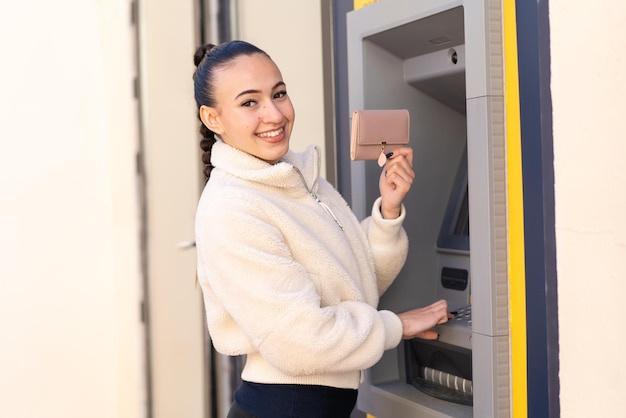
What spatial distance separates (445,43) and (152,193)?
2651 mm

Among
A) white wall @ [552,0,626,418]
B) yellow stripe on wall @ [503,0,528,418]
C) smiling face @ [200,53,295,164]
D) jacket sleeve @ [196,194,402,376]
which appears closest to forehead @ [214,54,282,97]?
smiling face @ [200,53,295,164]

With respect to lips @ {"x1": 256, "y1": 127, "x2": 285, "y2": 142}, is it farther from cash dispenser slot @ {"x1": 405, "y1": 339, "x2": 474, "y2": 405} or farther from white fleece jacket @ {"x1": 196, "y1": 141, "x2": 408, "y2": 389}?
cash dispenser slot @ {"x1": 405, "y1": 339, "x2": 474, "y2": 405}

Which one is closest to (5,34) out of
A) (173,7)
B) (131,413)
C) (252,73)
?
(173,7)

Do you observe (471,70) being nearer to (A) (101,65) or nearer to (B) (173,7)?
(B) (173,7)

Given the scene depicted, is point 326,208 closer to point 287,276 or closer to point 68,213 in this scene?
point 287,276

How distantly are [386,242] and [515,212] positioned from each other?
1.14ft

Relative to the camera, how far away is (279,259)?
164cm

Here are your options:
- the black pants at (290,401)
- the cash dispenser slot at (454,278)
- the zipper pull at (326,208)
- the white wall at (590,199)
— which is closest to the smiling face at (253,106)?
the zipper pull at (326,208)

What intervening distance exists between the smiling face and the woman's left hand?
265 millimetres

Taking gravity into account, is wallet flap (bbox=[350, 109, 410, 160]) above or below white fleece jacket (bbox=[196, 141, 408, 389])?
above

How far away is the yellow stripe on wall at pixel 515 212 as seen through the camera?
170 cm

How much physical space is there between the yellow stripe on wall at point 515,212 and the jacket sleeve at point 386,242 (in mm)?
304

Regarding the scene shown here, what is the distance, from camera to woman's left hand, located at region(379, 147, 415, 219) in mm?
1889

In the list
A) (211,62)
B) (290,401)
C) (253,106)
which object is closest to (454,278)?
(290,401)
